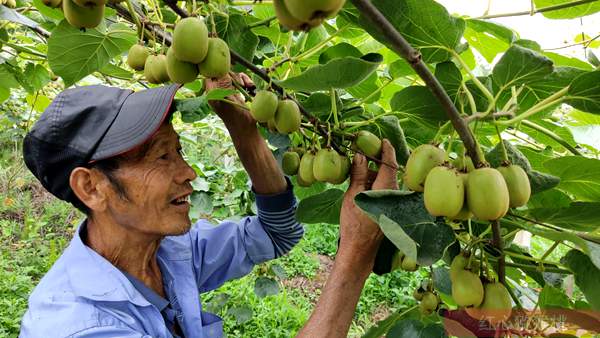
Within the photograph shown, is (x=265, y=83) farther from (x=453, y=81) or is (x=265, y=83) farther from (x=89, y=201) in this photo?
(x=89, y=201)

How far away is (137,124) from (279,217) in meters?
0.62

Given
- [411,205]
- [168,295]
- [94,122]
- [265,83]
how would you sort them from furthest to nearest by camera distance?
[168,295], [94,122], [265,83], [411,205]

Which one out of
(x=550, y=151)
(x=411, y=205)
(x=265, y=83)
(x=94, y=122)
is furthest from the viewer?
(x=94, y=122)

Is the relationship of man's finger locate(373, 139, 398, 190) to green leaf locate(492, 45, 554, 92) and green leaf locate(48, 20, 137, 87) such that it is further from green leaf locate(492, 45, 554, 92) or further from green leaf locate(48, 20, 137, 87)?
green leaf locate(48, 20, 137, 87)

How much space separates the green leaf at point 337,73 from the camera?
83cm

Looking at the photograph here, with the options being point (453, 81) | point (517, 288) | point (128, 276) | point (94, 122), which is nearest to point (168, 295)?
point (128, 276)

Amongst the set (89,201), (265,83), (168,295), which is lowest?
(168,295)

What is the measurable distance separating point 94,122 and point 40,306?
0.53 meters

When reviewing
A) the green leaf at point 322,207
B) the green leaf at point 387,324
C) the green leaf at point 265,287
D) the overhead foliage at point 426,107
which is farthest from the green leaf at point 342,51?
the green leaf at point 265,287

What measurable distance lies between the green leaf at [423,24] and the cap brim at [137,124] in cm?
79

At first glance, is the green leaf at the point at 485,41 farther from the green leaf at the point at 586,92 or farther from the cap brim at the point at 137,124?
the cap brim at the point at 137,124

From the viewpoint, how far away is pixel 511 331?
3.35 feet

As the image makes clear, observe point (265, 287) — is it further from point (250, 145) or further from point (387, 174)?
point (387, 174)

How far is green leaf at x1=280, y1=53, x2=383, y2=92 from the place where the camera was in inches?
32.8
